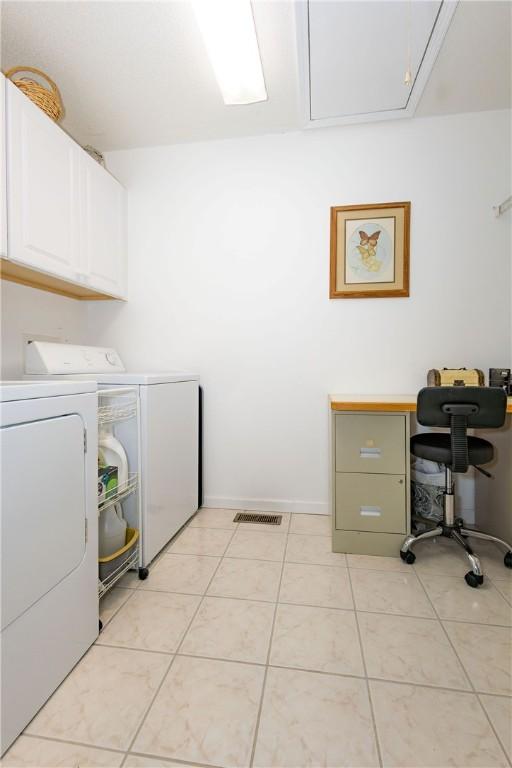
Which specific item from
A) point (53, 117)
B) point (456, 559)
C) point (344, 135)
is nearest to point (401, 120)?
point (344, 135)

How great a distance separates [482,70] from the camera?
1.91 metres

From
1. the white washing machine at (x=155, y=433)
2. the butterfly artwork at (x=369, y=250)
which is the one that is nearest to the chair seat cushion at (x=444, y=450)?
the butterfly artwork at (x=369, y=250)

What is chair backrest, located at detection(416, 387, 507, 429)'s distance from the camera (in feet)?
5.22

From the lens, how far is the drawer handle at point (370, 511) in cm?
189

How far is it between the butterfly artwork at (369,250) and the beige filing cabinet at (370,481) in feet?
3.39

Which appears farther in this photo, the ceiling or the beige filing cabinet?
the beige filing cabinet

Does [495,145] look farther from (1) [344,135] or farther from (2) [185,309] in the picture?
(2) [185,309]

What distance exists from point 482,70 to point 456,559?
2.56m

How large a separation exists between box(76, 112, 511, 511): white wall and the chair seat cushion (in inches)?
22.1

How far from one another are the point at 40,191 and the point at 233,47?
112cm

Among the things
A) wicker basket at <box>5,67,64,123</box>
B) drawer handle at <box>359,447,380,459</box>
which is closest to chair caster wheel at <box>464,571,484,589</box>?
drawer handle at <box>359,447,380,459</box>

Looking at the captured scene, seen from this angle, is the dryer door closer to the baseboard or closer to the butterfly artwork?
the baseboard

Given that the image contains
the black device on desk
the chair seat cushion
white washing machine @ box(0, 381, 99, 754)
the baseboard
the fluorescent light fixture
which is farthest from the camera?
the baseboard

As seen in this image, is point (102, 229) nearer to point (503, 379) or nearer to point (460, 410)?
point (460, 410)
